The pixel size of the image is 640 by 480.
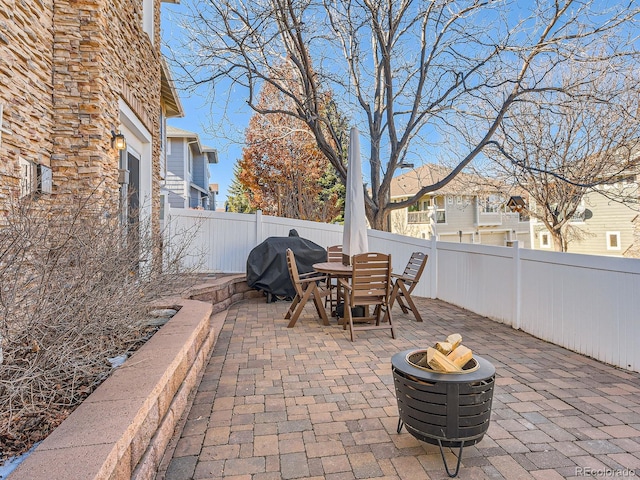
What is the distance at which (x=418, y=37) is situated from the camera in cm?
948

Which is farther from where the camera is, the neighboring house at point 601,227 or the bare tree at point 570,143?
the neighboring house at point 601,227

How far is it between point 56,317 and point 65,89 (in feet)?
9.91

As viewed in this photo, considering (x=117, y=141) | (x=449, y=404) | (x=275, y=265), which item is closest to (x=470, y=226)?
(x=275, y=265)

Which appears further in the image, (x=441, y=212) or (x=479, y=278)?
(x=441, y=212)

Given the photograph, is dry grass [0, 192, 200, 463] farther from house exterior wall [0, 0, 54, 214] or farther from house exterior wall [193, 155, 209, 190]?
house exterior wall [193, 155, 209, 190]

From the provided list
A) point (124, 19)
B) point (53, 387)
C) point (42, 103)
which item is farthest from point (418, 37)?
point (53, 387)

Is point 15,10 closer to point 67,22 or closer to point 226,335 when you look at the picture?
point 67,22

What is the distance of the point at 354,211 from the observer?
5.64 meters

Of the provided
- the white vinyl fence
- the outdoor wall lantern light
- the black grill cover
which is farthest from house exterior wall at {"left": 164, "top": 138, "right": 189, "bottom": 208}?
the outdoor wall lantern light

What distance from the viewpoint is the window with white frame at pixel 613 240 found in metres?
15.5

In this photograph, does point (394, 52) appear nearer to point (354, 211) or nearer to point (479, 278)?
point (354, 211)

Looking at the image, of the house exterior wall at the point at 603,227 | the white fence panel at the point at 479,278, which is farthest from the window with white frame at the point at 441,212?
the white fence panel at the point at 479,278

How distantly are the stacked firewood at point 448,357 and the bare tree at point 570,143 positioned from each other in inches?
324

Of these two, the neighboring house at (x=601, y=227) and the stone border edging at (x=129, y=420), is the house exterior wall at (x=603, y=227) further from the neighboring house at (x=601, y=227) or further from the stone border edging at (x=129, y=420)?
the stone border edging at (x=129, y=420)
